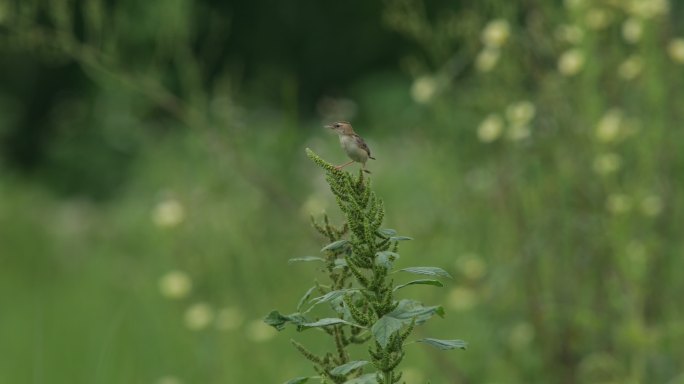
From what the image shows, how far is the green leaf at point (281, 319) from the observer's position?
0.98 meters

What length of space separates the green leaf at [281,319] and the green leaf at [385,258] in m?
0.09

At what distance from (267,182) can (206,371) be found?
848 mm

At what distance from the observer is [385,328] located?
36.5 inches

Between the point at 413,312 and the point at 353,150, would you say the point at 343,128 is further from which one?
the point at 413,312

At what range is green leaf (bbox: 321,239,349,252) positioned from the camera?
3.23ft

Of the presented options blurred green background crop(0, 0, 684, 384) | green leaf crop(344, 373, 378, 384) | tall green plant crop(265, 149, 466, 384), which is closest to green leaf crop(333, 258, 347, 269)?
tall green plant crop(265, 149, 466, 384)

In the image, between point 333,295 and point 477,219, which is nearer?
point 333,295

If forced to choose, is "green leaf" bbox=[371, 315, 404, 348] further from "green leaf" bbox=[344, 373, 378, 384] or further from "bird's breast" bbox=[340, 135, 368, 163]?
"bird's breast" bbox=[340, 135, 368, 163]

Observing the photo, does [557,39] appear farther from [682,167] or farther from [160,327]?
[160,327]

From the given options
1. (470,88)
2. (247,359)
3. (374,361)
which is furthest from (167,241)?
(374,361)

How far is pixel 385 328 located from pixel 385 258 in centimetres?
6

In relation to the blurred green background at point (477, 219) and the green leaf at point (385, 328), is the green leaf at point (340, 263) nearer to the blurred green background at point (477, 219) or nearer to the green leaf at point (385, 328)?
the green leaf at point (385, 328)

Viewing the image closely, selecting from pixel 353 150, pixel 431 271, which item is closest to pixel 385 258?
pixel 431 271

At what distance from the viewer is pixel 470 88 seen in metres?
3.55
